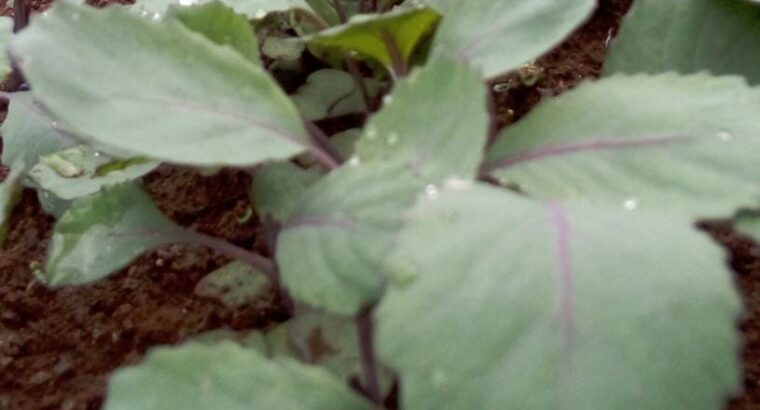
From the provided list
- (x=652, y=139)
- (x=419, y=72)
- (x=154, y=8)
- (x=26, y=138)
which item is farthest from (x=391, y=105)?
(x=26, y=138)

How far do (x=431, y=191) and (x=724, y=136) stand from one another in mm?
192

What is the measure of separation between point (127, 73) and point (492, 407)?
0.30m

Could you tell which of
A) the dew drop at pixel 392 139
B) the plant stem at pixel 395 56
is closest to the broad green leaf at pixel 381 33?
the plant stem at pixel 395 56

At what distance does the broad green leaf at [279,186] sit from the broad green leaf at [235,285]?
0.09 metres

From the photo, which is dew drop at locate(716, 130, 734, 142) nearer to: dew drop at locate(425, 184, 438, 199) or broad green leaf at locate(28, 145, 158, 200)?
dew drop at locate(425, 184, 438, 199)

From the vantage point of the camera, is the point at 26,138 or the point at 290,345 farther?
the point at 26,138

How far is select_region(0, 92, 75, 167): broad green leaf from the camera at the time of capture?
0.90m

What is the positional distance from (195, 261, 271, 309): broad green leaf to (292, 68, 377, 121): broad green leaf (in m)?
0.15

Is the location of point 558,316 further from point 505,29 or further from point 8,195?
point 8,195

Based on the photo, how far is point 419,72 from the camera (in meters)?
0.60

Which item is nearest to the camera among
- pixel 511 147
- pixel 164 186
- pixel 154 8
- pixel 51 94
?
pixel 51 94

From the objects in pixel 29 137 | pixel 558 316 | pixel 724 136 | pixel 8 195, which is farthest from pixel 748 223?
pixel 29 137

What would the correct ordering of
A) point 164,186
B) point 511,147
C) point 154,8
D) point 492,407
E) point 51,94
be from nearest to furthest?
point 492,407 → point 51,94 → point 511,147 → point 154,8 → point 164,186

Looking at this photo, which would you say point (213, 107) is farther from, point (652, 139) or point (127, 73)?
point (652, 139)
